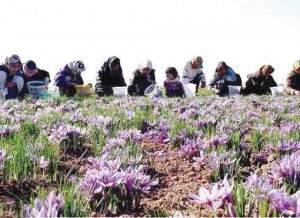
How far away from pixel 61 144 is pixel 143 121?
4.73ft

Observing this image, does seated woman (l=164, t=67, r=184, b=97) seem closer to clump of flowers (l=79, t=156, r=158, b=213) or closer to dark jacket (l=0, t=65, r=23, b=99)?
dark jacket (l=0, t=65, r=23, b=99)

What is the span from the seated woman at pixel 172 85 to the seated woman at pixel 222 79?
5.76 ft

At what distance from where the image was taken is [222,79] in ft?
48.1

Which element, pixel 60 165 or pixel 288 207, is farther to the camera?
pixel 60 165

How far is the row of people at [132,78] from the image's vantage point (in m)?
12.2

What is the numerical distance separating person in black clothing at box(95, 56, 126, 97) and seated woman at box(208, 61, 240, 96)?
3.33 metres

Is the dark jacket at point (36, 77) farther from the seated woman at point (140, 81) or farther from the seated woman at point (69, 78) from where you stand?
the seated woman at point (140, 81)

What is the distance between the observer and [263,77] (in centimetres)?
1523

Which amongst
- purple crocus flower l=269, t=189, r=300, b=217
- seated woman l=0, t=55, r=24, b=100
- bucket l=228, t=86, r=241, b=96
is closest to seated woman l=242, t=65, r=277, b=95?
bucket l=228, t=86, r=241, b=96

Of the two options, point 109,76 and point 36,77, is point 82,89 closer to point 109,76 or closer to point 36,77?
point 109,76

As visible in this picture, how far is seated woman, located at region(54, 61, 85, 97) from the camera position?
43.9 feet

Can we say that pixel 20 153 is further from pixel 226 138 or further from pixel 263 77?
pixel 263 77

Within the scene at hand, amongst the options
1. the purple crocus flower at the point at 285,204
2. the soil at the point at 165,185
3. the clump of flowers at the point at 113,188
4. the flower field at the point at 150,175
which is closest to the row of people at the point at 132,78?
the flower field at the point at 150,175

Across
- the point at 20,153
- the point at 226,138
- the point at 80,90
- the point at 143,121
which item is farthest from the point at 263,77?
the point at 20,153
